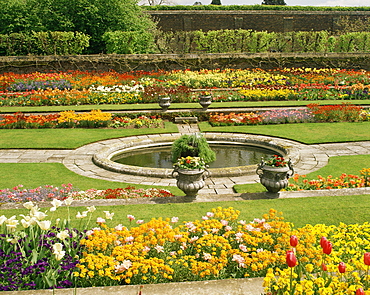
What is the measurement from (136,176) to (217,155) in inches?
113

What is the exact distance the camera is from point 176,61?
23828 millimetres

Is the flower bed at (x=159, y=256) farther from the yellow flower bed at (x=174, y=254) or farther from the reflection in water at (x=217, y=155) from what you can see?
the reflection in water at (x=217, y=155)

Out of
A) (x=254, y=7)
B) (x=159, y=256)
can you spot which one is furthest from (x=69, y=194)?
(x=254, y=7)

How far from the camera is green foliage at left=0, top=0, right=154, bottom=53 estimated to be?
1097 inches

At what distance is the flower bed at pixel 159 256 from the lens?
3707mm

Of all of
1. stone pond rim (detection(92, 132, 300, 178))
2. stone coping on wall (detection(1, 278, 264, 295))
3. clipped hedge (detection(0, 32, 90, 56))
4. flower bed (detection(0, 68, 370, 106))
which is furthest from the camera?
clipped hedge (detection(0, 32, 90, 56))

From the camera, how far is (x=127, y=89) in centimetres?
2006

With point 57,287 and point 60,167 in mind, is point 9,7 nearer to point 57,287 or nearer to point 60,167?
point 60,167

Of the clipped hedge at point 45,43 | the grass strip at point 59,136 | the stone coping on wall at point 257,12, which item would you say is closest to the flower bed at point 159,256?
the grass strip at point 59,136

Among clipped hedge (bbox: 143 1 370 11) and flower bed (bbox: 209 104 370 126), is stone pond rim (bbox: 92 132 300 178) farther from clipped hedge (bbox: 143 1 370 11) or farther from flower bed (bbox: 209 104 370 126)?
clipped hedge (bbox: 143 1 370 11)

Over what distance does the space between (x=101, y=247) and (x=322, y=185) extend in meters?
5.05

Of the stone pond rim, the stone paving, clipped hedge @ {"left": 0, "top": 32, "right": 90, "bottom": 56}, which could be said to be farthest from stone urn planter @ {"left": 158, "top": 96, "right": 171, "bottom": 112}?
clipped hedge @ {"left": 0, "top": 32, "right": 90, "bottom": 56}

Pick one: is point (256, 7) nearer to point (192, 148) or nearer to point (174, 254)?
point (192, 148)

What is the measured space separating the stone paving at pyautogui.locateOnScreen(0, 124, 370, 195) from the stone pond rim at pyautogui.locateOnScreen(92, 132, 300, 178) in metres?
0.12
